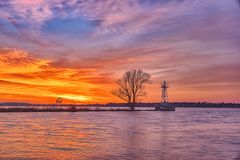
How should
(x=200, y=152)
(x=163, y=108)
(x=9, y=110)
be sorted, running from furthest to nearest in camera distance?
(x=163, y=108) < (x=9, y=110) < (x=200, y=152)

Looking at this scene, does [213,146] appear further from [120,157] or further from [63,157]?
[63,157]

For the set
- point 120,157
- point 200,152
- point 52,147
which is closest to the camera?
point 120,157

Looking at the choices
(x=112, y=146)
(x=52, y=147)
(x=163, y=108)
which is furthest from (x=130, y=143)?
(x=163, y=108)

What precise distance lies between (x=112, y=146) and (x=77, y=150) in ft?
9.36

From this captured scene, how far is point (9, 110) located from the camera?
107m

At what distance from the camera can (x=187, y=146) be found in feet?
87.7

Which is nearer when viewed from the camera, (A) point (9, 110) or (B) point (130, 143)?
(B) point (130, 143)

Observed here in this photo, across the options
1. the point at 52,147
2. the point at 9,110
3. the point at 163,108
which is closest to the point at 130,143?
the point at 52,147

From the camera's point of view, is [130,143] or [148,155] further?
[130,143]

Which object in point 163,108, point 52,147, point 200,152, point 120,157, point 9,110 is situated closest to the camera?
point 120,157

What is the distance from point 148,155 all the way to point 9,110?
91.0 meters

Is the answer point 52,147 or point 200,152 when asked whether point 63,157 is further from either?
point 200,152

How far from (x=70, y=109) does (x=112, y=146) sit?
93.7 meters

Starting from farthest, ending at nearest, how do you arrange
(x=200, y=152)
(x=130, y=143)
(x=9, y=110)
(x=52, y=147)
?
(x=9, y=110) < (x=130, y=143) < (x=52, y=147) < (x=200, y=152)
